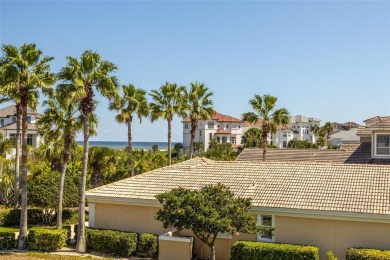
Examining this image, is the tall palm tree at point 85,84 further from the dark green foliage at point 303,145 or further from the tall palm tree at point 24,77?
the dark green foliage at point 303,145

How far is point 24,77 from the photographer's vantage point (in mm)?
23609

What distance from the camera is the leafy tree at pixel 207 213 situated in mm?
18031

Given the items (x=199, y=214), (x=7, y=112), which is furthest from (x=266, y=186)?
(x=7, y=112)

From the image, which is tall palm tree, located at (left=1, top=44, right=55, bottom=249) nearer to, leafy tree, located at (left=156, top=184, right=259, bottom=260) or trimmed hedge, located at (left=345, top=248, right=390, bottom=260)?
leafy tree, located at (left=156, top=184, right=259, bottom=260)

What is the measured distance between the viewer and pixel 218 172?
24891 millimetres

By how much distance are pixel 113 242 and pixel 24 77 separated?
9470 mm

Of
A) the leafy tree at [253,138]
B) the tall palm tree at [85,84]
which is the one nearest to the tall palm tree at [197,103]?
the tall palm tree at [85,84]

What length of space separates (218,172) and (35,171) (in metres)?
18.8

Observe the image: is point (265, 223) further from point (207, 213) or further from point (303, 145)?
point (303, 145)

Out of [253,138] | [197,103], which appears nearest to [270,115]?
[197,103]

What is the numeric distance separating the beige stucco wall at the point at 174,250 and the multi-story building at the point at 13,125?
39107 millimetres

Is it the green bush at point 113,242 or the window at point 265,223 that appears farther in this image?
the green bush at point 113,242

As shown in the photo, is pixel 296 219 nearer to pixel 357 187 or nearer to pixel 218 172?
pixel 357 187

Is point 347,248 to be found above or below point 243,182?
below
